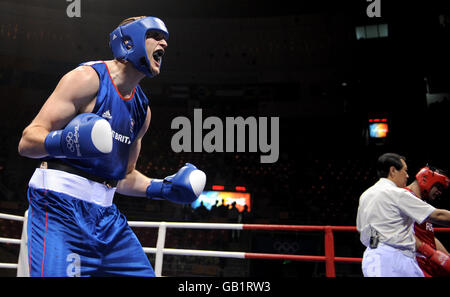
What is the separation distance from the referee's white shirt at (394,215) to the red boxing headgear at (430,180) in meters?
0.50

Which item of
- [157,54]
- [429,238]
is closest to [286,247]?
[429,238]

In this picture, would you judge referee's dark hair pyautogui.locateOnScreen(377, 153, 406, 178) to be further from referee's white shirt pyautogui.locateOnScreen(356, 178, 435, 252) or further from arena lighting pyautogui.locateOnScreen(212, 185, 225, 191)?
arena lighting pyautogui.locateOnScreen(212, 185, 225, 191)

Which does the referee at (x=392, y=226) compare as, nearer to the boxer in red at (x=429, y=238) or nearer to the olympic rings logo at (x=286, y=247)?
the boxer in red at (x=429, y=238)

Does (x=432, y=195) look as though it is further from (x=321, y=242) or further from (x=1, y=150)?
(x=1, y=150)

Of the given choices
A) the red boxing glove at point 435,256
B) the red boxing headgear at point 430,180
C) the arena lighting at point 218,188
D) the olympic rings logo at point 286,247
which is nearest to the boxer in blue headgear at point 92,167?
the red boxing glove at point 435,256

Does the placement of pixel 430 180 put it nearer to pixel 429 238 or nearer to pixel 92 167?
pixel 429 238

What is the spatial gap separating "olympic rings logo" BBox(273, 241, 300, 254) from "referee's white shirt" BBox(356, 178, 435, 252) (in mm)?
4897

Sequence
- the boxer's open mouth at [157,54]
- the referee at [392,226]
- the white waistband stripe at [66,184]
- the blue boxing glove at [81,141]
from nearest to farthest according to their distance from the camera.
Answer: the blue boxing glove at [81,141] → the white waistband stripe at [66,184] → the boxer's open mouth at [157,54] → the referee at [392,226]

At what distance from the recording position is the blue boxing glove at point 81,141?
1253mm

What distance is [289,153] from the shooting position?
1189 centimetres

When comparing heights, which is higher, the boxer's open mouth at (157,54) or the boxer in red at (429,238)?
the boxer's open mouth at (157,54)

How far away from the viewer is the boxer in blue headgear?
1.29 meters

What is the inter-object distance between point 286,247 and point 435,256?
16.5ft

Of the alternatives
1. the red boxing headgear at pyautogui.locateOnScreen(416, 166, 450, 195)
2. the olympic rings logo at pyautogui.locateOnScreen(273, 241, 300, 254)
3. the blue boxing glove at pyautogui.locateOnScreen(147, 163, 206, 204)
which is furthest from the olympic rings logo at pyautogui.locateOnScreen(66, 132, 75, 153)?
the olympic rings logo at pyautogui.locateOnScreen(273, 241, 300, 254)
